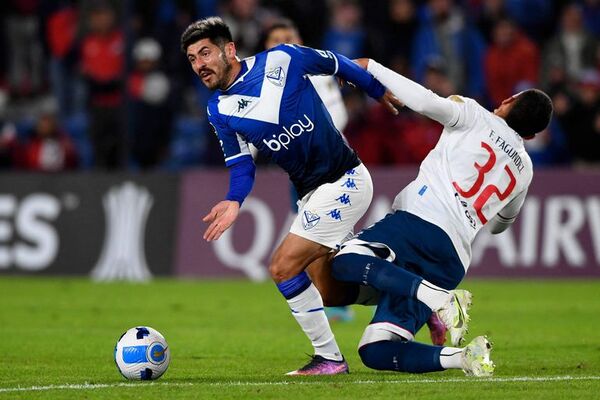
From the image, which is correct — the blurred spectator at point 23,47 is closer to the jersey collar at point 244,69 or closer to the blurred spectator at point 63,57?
the blurred spectator at point 63,57

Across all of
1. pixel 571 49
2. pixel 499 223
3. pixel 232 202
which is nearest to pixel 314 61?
pixel 232 202

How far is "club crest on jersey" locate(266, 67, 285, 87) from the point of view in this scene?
8.46 metres

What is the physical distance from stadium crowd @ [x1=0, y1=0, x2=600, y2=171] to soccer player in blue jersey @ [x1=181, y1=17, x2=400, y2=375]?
8497 mm

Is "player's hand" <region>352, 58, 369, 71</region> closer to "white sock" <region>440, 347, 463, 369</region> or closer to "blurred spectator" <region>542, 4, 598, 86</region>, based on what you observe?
"white sock" <region>440, 347, 463, 369</region>

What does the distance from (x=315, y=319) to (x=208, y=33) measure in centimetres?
196

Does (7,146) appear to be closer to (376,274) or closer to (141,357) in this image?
(141,357)

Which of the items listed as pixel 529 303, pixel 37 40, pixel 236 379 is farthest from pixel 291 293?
pixel 37 40

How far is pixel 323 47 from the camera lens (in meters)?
18.3

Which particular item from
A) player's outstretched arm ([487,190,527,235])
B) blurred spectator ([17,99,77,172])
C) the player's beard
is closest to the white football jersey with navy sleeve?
player's outstretched arm ([487,190,527,235])

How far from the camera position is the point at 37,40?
20.7m

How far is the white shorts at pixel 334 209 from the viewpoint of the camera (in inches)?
325

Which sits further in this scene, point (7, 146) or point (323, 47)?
point (7, 146)

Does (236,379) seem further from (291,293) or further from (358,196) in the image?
(358,196)

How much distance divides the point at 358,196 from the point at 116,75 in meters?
10.6
